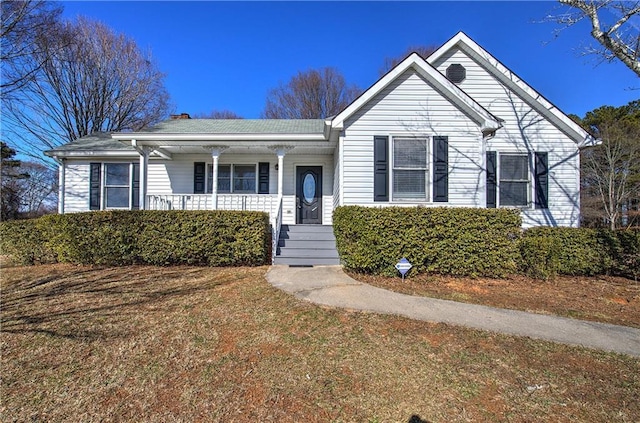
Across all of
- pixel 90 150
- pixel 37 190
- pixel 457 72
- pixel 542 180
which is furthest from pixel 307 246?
pixel 37 190

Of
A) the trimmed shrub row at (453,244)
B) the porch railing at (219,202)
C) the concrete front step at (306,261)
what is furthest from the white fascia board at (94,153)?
the trimmed shrub row at (453,244)

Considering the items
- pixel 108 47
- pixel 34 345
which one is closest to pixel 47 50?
pixel 108 47

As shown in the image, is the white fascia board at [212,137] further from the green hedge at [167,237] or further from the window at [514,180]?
the window at [514,180]

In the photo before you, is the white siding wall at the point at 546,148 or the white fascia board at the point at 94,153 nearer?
the white siding wall at the point at 546,148

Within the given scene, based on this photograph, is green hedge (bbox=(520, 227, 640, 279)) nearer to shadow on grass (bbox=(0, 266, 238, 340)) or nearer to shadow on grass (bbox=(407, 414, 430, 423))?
shadow on grass (bbox=(407, 414, 430, 423))

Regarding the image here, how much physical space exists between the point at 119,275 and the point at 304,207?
19.4 ft

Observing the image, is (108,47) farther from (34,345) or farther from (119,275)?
(34,345)

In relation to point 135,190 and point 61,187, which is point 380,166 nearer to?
point 135,190

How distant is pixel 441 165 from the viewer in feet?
27.2

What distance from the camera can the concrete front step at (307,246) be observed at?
8.24 m

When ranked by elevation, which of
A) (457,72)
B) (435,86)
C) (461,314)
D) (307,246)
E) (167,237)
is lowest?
(461,314)

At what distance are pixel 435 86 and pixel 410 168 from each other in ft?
7.10

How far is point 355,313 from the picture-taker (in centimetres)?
477

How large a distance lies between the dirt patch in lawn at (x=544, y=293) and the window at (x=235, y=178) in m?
6.05
